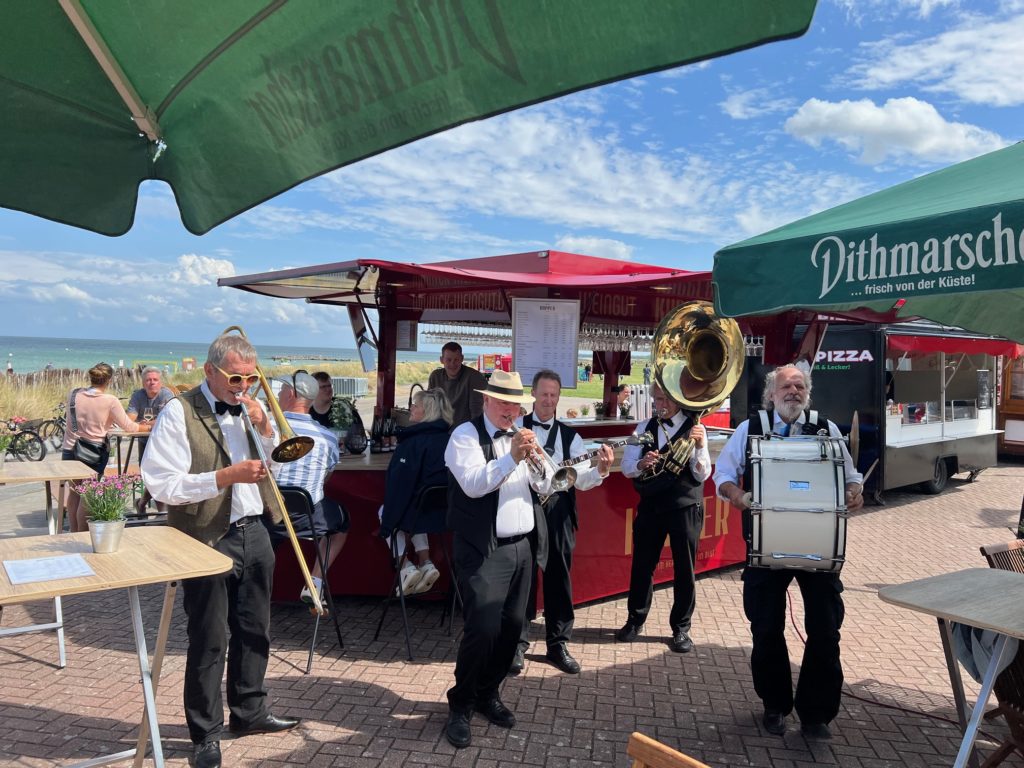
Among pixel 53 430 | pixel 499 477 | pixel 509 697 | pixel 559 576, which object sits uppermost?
pixel 499 477

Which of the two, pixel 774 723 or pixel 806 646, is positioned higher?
pixel 806 646

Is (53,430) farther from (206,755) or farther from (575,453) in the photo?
(575,453)

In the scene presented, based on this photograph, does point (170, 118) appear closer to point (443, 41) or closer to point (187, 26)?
point (187, 26)

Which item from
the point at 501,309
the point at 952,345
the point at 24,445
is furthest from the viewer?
the point at 24,445

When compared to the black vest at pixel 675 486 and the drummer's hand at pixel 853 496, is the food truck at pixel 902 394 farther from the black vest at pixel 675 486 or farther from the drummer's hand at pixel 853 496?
the drummer's hand at pixel 853 496

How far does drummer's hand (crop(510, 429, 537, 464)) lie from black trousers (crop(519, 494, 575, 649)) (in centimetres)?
128

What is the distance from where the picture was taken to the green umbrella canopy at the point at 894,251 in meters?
2.38

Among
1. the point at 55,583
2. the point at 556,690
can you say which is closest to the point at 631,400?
the point at 556,690

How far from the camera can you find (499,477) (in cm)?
348

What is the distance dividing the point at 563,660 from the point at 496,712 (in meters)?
0.80

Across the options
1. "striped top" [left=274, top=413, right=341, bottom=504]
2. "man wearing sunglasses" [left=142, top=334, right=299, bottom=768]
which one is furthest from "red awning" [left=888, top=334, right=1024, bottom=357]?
"man wearing sunglasses" [left=142, top=334, right=299, bottom=768]

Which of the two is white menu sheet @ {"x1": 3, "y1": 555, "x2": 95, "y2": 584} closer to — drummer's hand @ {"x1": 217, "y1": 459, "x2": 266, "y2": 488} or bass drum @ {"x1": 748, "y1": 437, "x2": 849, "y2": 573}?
drummer's hand @ {"x1": 217, "y1": 459, "x2": 266, "y2": 488}

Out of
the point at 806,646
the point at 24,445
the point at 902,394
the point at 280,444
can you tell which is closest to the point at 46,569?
the point at 280,444

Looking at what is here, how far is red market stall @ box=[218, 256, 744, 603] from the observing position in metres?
5.32
